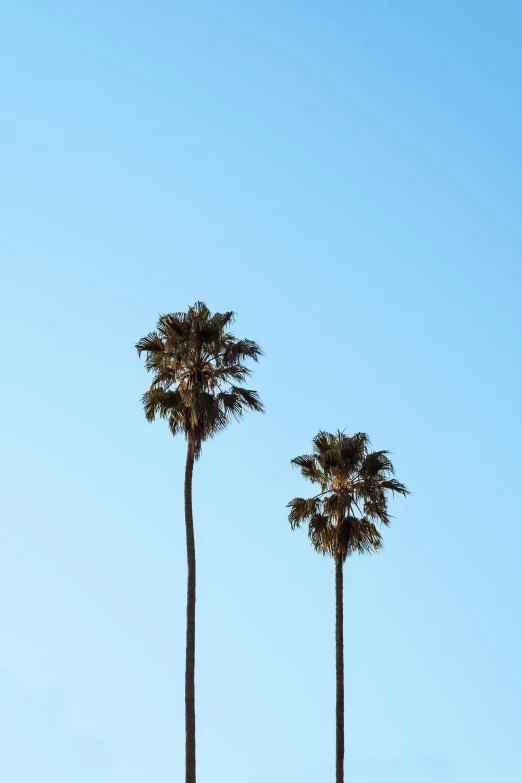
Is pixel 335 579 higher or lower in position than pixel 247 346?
lower

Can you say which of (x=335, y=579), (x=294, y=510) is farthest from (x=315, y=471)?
(x=335, y=579)

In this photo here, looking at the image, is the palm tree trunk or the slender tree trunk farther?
the slender tree trunk

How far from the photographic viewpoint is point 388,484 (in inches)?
1646

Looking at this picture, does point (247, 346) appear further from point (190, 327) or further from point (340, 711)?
point (340, 711)

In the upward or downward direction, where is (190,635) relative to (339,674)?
upward

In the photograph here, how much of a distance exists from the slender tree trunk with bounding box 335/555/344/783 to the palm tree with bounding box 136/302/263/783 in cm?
547

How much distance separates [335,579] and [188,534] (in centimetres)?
549

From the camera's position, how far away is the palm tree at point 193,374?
A: 39438mm

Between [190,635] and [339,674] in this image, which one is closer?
[190,635]

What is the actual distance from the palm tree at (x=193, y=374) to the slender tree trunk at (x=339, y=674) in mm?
5468

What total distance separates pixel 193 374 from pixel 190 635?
9166 mm

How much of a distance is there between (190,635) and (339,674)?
570 centimetres

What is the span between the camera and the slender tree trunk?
37.7m

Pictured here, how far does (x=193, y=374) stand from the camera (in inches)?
1599
